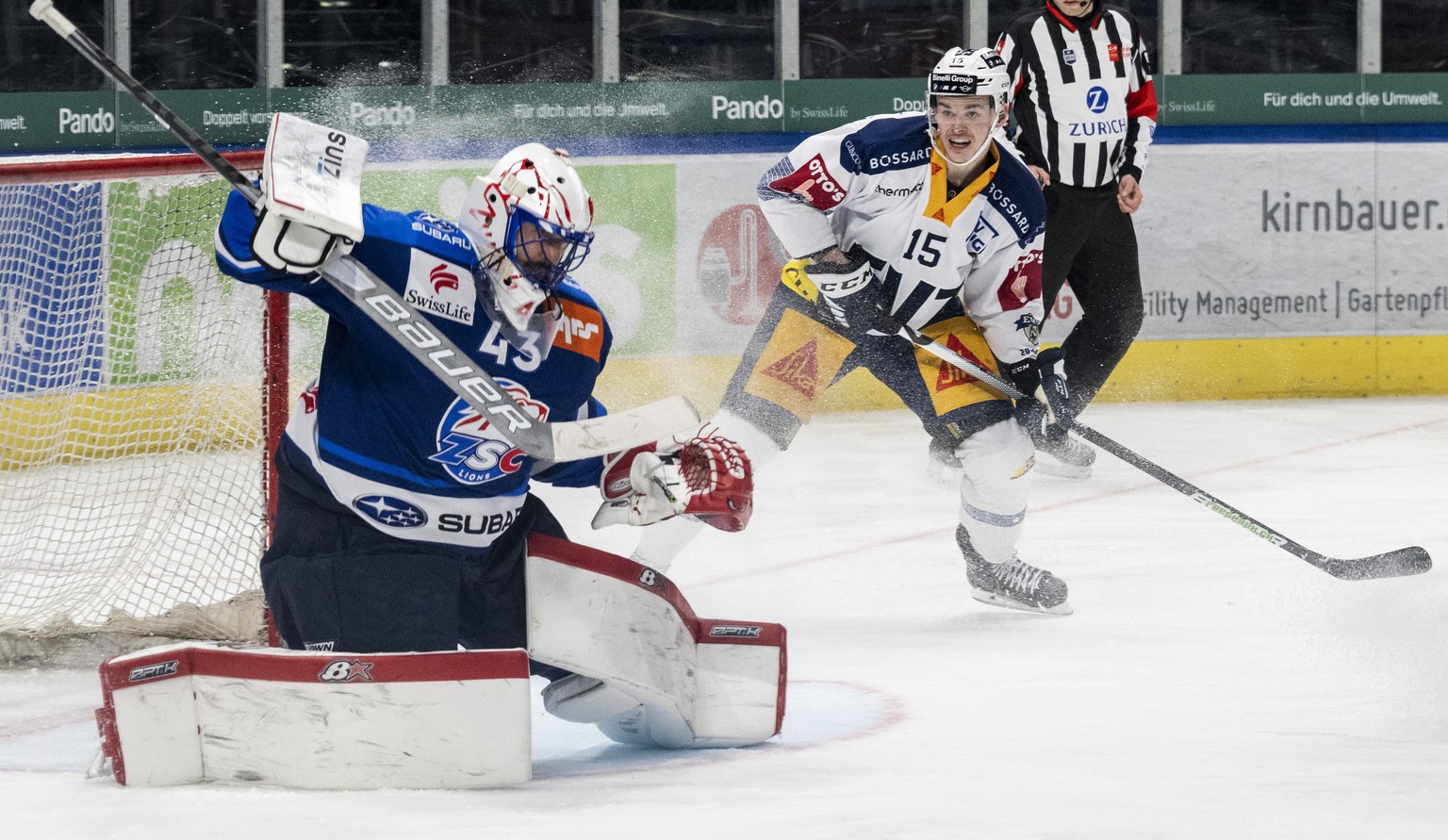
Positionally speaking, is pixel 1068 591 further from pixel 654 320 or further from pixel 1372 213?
pixel 1372 213

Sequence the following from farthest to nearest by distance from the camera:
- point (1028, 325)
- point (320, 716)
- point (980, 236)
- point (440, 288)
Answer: point (1028, 325), point (980, 236), point (440, 288), point (320, 716)

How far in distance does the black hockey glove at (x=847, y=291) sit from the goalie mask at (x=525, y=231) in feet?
3.71

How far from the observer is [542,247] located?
2.27 m

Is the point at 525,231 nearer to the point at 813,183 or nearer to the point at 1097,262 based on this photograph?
the point at 813,183

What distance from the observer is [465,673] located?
2166mm

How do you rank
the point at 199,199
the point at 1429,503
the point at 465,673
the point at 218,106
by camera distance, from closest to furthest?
the point at 465,673
the point at 199,199
the point at 1429,503
the point at 218,106

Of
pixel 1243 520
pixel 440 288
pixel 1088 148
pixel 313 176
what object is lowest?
pixel 1243 520

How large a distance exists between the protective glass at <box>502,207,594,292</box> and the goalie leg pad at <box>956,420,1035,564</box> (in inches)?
52.0

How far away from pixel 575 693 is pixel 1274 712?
102cm

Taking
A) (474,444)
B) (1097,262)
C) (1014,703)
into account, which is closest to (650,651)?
(474,444)

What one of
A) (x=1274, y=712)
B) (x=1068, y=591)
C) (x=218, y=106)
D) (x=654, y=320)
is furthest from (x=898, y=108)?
(x=1274, y=712)

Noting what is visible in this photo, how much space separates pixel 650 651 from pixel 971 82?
1.34 meters

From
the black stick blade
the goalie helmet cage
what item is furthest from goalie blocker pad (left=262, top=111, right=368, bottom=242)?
the black stick blade

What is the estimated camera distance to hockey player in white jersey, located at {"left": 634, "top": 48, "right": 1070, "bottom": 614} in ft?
11.1
